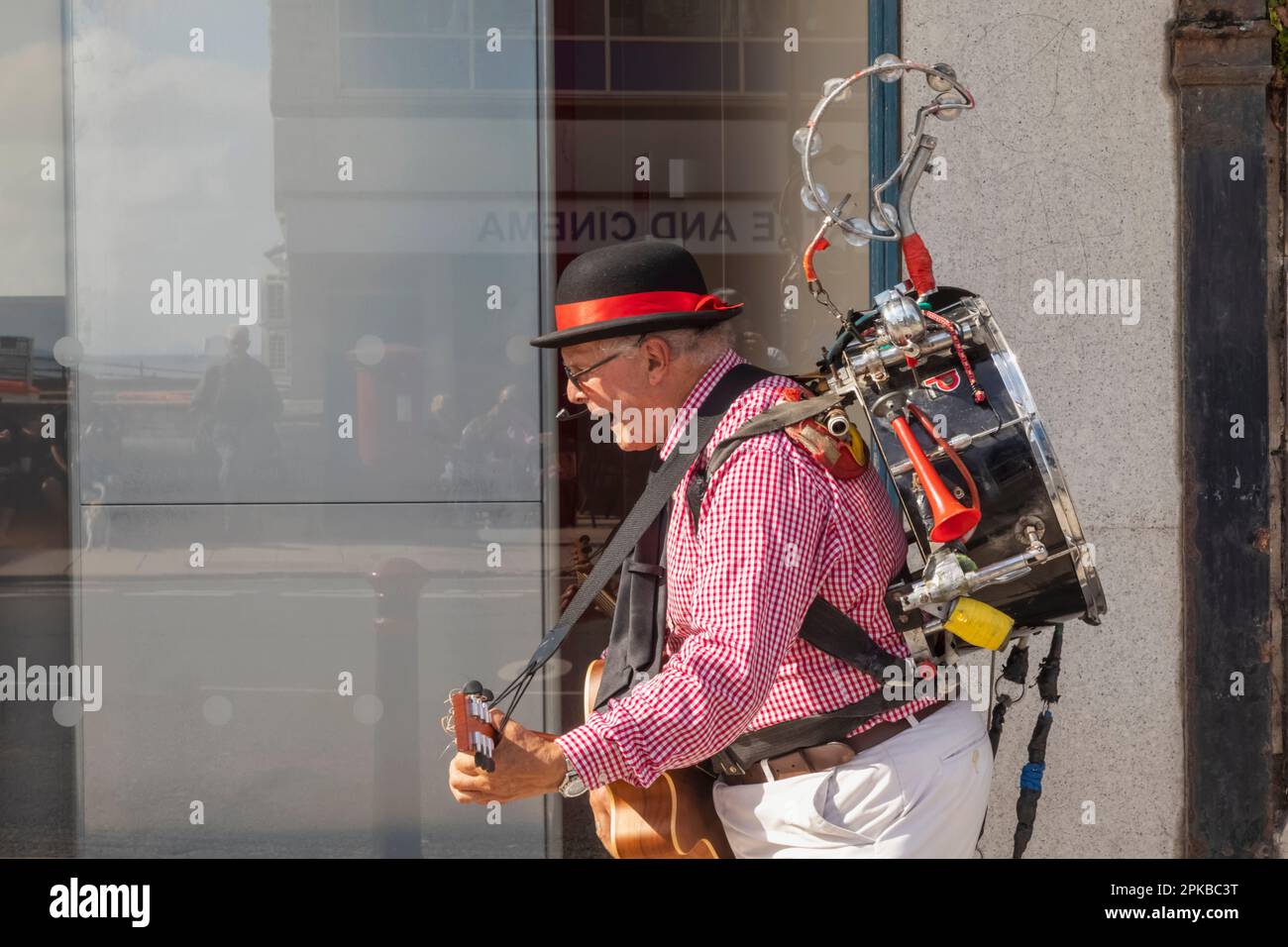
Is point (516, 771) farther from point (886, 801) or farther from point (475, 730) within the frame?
point (886, 801)

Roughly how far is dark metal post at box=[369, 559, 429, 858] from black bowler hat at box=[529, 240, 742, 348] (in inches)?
91.5

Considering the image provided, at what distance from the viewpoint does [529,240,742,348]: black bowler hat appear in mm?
2398

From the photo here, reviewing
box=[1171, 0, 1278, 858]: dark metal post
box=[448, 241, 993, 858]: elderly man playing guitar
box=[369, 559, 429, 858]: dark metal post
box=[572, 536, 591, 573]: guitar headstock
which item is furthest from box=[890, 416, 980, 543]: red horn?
box=[369, 559, 429, 858]: dark metal post

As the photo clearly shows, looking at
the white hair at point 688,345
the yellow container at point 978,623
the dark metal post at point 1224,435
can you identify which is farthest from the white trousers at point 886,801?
the dark metal post at point 1224,435

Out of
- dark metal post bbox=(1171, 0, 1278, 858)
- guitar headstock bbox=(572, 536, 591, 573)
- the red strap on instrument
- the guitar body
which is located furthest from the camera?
guitar headstock bbox=(572, 536, 591, 573)

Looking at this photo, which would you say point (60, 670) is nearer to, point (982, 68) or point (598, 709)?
point (598, 709)

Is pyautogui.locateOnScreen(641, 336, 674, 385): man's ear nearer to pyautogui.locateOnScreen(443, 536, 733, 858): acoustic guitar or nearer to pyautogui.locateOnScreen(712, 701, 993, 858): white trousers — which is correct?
pyautogui.locateOnScreen(443, 536, 733, 858): acoustic guitar

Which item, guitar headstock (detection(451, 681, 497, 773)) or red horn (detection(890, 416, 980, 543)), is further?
red horn (detection(890, 416, 980, 543))

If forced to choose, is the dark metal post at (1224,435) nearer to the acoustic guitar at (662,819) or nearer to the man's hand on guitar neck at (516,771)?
the acoustic guitar at (662,819)

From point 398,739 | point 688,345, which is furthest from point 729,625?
point 398,739

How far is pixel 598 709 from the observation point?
2412 mm

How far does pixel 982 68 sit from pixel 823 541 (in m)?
2.70

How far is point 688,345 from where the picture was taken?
8.10 ft
